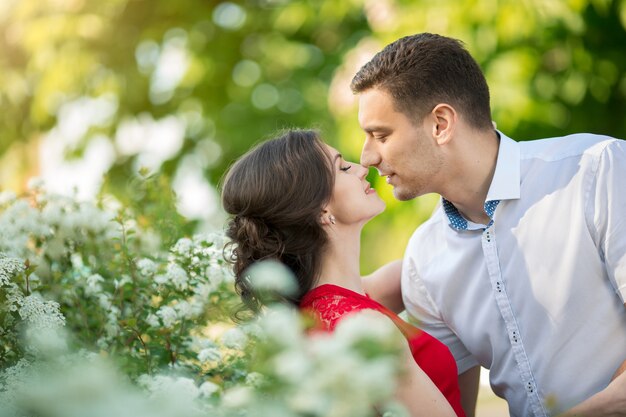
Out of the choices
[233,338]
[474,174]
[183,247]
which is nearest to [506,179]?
[474,174]

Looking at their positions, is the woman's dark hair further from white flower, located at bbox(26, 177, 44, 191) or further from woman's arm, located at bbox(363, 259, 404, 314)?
white flower, located at bbox(26, 177, 44, 191)

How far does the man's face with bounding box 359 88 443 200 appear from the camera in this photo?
2.82 meters

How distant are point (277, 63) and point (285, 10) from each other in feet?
2.84

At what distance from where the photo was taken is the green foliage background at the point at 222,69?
6137 millimetres

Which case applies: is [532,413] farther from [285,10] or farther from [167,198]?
[285,10]

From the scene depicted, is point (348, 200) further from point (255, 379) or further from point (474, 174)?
point (255, 379)

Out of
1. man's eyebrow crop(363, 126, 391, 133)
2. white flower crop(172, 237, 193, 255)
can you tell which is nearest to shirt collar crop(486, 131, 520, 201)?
man's eyebrow crop(363, 126, 391, 133)

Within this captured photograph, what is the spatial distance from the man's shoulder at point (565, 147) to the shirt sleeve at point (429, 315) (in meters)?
0.57

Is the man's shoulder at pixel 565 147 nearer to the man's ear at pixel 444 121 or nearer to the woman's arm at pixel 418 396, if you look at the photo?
the man's ear at pixel 444 121

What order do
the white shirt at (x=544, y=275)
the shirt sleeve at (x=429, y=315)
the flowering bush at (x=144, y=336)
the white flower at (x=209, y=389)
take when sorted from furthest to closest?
the shirt sleeve at (x=429, y=315)
the white shirt at (x=544, y=275)
the white flower at (x=209, y=389)
the flowering bush at (x=144, y=336)

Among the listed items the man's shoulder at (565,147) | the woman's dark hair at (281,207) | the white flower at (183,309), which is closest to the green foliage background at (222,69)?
the man's shoulder at (565,147)

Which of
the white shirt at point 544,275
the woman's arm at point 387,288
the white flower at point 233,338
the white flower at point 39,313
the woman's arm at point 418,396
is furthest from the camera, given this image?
the woman's arm at point 387,288

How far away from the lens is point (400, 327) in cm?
246

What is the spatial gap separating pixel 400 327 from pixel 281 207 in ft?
1.65
